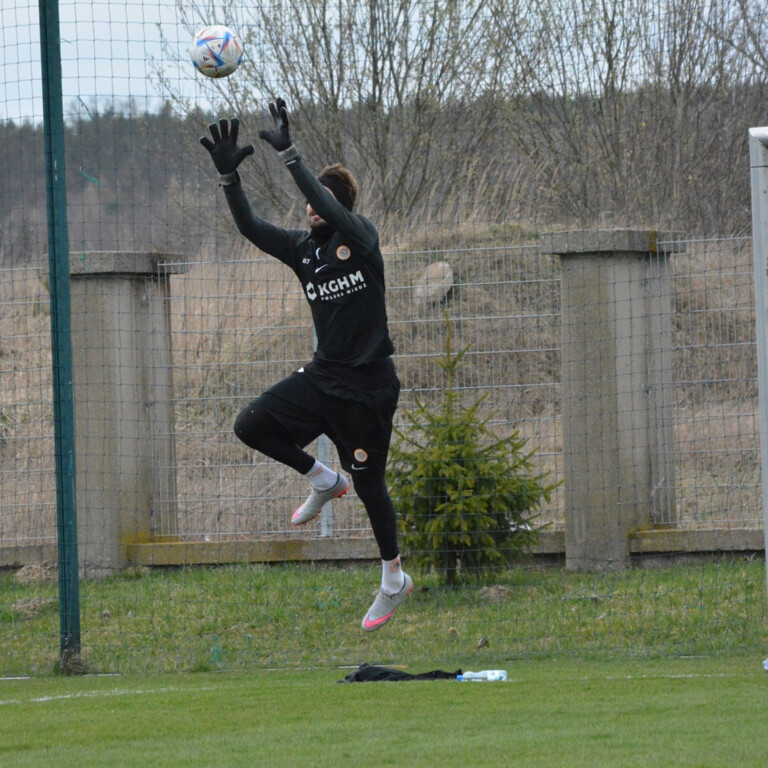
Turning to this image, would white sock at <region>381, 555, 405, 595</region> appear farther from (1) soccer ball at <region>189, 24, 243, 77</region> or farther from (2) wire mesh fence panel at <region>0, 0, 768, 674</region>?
(1) soccer ball at <region>189, 24, 243, 77</region>

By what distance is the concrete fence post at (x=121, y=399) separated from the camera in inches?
429

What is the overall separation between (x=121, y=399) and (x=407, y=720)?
5.68 metres

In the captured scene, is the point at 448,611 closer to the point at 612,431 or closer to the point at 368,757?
the point at 612,431

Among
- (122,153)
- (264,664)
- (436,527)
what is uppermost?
(122,153)

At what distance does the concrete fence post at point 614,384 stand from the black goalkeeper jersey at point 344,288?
3.62 metres

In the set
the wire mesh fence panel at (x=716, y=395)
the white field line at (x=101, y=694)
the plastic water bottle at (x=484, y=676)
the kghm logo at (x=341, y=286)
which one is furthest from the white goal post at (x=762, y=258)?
the wire mesh fence panel at (x=716, y=395)

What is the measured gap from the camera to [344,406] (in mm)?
7129

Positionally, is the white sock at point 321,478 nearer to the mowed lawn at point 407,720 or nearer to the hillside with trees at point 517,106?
the mowed lawn at point 407,720

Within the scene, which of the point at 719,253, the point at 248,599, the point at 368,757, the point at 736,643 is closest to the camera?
the point at 368,757

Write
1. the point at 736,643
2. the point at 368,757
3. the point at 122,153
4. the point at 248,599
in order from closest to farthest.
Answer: the point at 368,757, the point at 736,643, the point at 122,153, the point at 248,599

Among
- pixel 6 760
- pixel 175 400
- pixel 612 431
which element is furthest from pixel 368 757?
pixel 175 400

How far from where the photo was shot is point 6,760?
5395 millimetres

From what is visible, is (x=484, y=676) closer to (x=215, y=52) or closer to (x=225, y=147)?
(x=225, y=147)

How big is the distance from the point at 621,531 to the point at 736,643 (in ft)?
6.33
